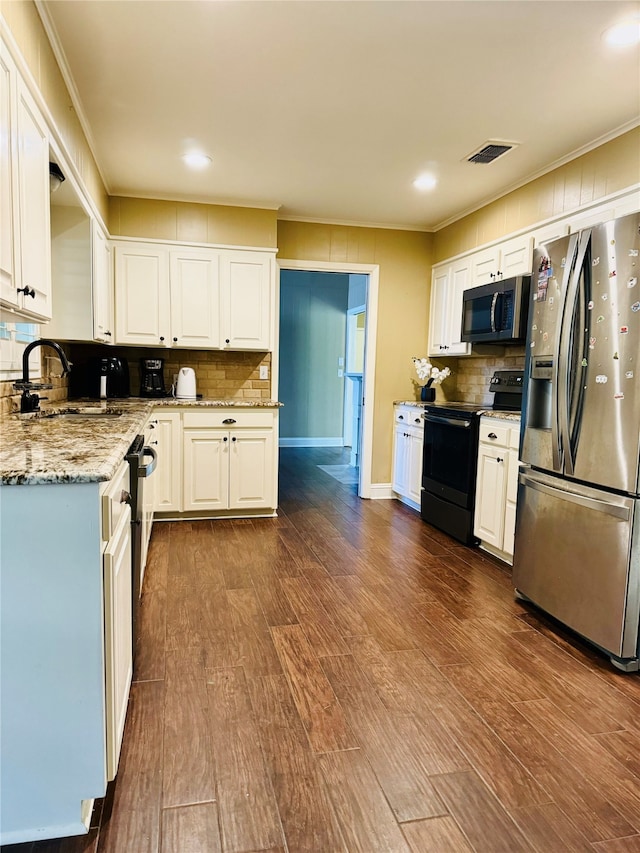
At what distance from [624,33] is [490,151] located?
111 cm

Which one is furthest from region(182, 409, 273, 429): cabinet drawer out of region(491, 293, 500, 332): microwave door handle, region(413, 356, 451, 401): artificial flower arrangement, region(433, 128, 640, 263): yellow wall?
region(433, 128, 640, 263): yellow wall

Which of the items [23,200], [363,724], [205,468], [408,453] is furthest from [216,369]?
[363,724]

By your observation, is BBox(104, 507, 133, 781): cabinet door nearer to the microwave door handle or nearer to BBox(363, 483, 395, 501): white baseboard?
the microwave door handle

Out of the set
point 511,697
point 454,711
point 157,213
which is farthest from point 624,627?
point 157,213

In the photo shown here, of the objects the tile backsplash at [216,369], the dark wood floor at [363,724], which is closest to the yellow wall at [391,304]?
the tile backsplash at [216,369]

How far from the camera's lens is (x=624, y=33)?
6.70ft

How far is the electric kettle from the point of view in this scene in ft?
13.7

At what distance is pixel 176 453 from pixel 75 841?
2.77 meters

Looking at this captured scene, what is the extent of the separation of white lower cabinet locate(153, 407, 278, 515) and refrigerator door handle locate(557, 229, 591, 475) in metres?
2.23

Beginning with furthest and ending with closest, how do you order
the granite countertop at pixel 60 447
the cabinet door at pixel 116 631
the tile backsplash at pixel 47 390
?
1. the tile backsplash at pixel 47 390
2. the cabinet door at pixel 116 631
3. the granite countertop at pixel 60 447

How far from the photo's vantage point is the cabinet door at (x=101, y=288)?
3.14 m

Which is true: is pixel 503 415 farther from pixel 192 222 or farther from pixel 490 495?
pixel 192 222

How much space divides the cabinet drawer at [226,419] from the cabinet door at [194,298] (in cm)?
64

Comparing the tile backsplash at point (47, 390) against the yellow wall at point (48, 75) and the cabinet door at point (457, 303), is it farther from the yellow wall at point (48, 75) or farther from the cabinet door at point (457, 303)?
the cabinet door at point (457, 303)
